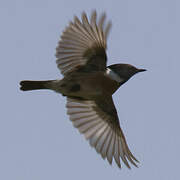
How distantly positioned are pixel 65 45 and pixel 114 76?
38.8 inches

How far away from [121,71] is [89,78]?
68 cm

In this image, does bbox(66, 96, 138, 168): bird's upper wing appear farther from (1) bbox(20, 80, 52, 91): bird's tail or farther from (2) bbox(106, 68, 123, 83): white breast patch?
(1) bbox(20, 80, 52, 91): bird's tail

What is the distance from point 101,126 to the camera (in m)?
10.2

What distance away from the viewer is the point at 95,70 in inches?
376

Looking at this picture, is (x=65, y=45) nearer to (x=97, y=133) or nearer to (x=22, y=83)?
(x=22, y=83)

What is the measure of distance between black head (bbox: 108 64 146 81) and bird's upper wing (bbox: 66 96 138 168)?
1.49 feet

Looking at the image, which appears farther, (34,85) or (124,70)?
(124,70)

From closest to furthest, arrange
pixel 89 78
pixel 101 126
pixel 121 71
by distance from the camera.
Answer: pixel 89 78 < pixel 121 71 < pixel 101 126

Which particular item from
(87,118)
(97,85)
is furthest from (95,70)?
(87,118)

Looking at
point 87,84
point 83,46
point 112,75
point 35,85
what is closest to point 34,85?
point 35,85

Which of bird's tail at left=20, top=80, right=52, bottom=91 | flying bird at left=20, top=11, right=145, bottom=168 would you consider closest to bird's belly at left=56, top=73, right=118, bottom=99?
flying bird at left=20, top=11, right=145, bottom=168

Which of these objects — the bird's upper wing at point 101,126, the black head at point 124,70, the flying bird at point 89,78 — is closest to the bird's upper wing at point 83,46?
the flying bird at point 89,78

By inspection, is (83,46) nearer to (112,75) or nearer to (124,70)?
(112,75)

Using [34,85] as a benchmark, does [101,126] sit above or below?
below
